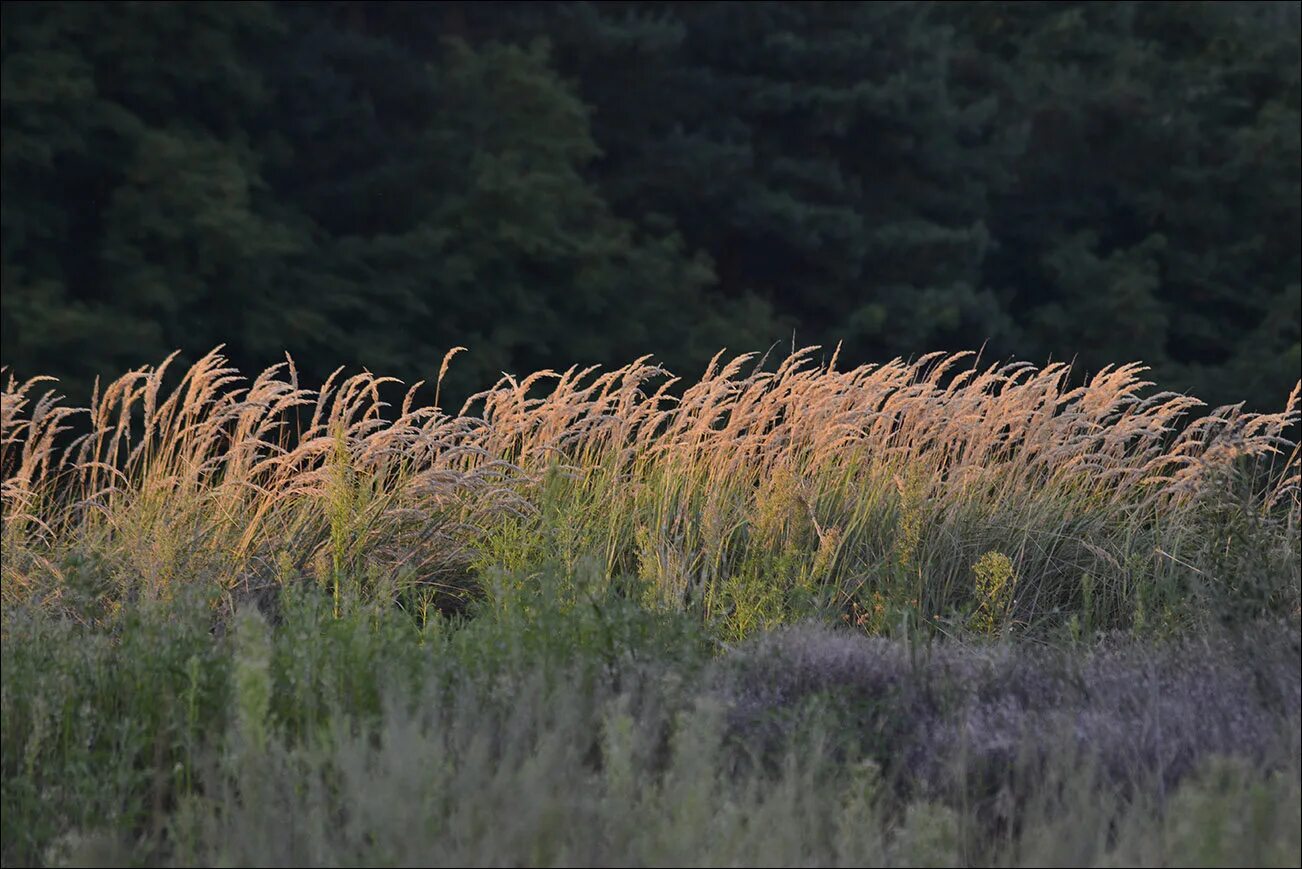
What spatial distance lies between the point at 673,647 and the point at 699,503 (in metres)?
1.76

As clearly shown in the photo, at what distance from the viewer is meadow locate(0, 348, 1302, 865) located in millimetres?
3244

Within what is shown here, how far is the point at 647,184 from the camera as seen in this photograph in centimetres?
2133

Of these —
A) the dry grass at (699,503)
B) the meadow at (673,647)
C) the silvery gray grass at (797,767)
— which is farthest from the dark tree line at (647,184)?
the silvery gray grass at (797,767)

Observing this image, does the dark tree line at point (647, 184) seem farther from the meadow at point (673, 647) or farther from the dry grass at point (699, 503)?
the meadow at point (673, 647)

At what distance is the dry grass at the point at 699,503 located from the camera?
5.58 metres

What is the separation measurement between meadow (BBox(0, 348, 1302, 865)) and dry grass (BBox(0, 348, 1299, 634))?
0.9 inches

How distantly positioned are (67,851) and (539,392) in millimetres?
16312

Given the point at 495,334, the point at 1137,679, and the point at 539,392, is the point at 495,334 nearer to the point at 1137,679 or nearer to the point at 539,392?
the point at 539,392

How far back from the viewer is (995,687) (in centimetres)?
438

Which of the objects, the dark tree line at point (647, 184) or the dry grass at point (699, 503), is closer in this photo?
the dry grass at point (699, 503)

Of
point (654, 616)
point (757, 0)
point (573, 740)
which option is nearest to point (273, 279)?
point (757, 0)

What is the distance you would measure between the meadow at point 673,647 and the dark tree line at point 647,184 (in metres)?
10.3

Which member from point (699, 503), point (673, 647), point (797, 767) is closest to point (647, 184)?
point (699, 503)

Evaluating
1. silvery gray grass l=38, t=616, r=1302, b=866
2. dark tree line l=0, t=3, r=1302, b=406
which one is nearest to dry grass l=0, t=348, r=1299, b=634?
silvery gray grass l=38, t=616, r=1302, b=866
